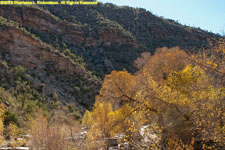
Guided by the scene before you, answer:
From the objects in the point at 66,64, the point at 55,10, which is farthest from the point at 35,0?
the point at 66,64

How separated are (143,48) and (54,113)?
31.3m

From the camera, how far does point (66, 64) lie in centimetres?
3350

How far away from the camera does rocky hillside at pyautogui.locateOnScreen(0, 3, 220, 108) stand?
95.6 ft

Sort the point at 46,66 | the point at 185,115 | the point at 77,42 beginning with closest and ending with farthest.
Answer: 1. the point at 185,115
2. the point at 46,66
3. the point at 77,42

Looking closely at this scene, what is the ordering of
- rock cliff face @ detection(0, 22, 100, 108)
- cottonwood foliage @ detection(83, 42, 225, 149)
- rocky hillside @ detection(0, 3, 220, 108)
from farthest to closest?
rocky hillside @ detection(0, 3, 220, 108) < rock cliff face @ detection(0, 22, 100, 108) < cottonwood foliage @ detection(83, 42, 225, 149)

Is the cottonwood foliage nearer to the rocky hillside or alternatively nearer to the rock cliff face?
the rocky hillside

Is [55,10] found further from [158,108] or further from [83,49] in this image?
[158,108]

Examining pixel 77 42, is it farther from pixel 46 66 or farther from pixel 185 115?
pixel 185 115

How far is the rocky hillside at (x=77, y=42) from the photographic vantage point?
1147 inches

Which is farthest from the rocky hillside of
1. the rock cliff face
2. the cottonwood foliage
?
the cottonwood foliage

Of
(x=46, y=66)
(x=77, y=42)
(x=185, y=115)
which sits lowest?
(x=46, y=66)

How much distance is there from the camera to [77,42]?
46594 mm

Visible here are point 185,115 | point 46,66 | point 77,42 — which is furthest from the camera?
point 77,42

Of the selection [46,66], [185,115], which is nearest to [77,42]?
[46,66]
